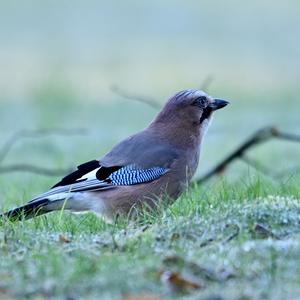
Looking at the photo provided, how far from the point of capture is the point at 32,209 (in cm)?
838

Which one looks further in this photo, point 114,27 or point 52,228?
point 114,27

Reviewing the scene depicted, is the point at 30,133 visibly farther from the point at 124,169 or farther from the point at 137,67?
the point at 137,67

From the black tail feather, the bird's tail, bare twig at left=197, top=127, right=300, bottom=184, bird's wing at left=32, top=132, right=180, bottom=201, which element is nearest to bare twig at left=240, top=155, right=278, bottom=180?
bare twig at left=197, top=127, right=300, bottom=184

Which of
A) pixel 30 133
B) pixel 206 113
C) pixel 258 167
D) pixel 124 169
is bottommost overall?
pixel 258 167

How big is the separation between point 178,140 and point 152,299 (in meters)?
3.42

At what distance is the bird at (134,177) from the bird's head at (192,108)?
69 mm


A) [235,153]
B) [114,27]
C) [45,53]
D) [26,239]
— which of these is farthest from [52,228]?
[114,27]

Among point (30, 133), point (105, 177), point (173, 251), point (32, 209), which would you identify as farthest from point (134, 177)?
point (30, 133)

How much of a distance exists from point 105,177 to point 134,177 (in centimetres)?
23

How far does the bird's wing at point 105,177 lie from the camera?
8.67m

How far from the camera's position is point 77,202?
870 cm

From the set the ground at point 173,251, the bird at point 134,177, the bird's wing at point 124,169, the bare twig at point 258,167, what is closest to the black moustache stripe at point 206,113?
the bird at point 134,177

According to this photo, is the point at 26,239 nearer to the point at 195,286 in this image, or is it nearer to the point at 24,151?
the point at 195,286

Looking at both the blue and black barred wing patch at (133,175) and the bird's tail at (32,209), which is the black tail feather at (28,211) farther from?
the blue and black barred wing patch at (133,175)
